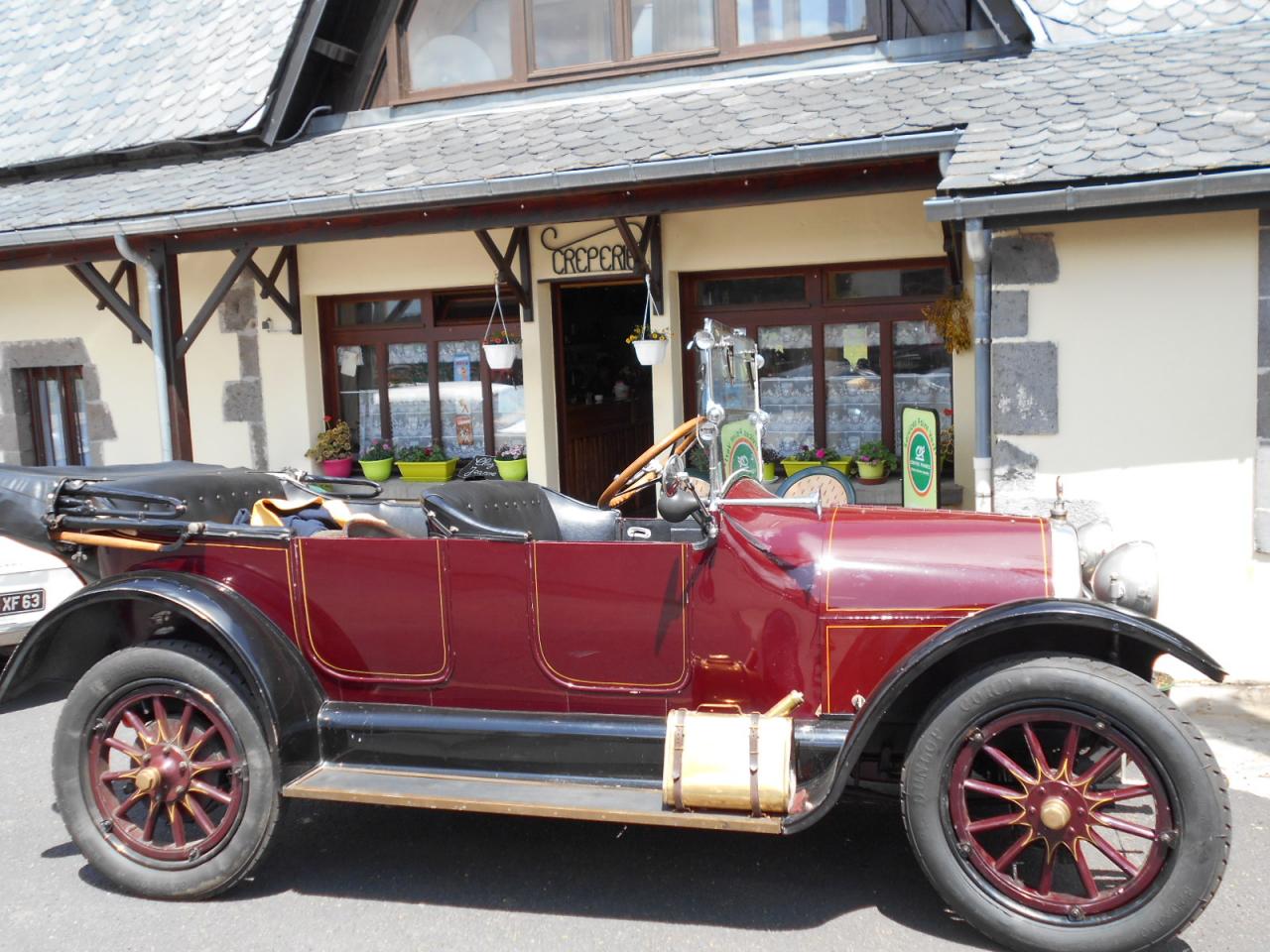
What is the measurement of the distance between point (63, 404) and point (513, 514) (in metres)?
7.69

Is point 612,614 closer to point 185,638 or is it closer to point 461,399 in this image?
point 185,638

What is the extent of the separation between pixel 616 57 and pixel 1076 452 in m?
4.41

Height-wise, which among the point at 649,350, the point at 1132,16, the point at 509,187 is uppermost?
the point at 1132,16

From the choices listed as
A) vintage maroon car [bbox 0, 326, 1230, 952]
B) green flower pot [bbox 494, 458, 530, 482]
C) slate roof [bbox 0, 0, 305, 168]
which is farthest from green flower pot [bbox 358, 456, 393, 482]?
vintage maroon car [bbox 0, 326, 1230, 952]

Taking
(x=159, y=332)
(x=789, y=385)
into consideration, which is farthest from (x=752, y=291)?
(x=159, y=332)

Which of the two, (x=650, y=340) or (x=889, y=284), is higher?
(x=889, y=284)

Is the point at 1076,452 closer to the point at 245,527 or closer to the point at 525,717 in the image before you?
the point at 525,717

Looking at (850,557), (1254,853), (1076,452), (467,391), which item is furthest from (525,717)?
(467,391)

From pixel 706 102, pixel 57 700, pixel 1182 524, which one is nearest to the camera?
pixel 1182 524

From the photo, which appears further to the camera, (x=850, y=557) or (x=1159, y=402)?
(x=1159, y=402)

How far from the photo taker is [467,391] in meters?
8.70

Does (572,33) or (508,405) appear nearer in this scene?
(572,33)

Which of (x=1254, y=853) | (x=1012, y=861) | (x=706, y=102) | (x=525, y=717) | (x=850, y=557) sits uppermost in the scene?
(x=706, y=102)

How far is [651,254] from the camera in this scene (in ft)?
24.7
